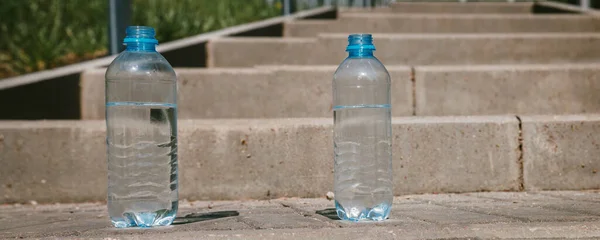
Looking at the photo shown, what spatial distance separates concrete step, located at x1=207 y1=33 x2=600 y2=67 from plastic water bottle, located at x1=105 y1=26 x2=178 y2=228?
206 centimetres

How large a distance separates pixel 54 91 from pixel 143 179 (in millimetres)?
1363

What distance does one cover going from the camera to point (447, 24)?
6.03m

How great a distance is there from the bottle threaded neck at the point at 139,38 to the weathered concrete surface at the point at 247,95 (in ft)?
4.87

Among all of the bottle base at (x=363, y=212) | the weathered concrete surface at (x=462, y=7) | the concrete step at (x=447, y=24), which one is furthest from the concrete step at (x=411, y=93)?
the weathered concrete surface at (x=462, y=7)

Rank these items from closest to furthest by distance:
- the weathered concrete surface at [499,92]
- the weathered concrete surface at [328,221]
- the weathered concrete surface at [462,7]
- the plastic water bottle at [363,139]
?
the weathered concrete surface at [328,221] < the plastic water bottle at [363,139] < the weathered concrete surface at [499,92] < the weathered concrete surface at [462,7]

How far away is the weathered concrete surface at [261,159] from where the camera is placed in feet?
10.5

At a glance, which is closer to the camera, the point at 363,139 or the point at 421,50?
the point at 363,139

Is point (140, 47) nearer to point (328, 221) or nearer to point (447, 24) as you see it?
point (328, 221)

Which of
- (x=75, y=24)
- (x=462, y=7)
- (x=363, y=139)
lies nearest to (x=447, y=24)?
(x=462, y=7)

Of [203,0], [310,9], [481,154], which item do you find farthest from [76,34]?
[481,154]

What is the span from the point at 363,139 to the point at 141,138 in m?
0.87

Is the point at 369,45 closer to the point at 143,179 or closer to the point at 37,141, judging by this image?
the point at 143,179

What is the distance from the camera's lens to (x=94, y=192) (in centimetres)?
325

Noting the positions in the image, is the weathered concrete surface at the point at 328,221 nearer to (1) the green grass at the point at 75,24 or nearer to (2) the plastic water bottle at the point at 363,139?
(2) the plastic water bottle at the point at 363,139
